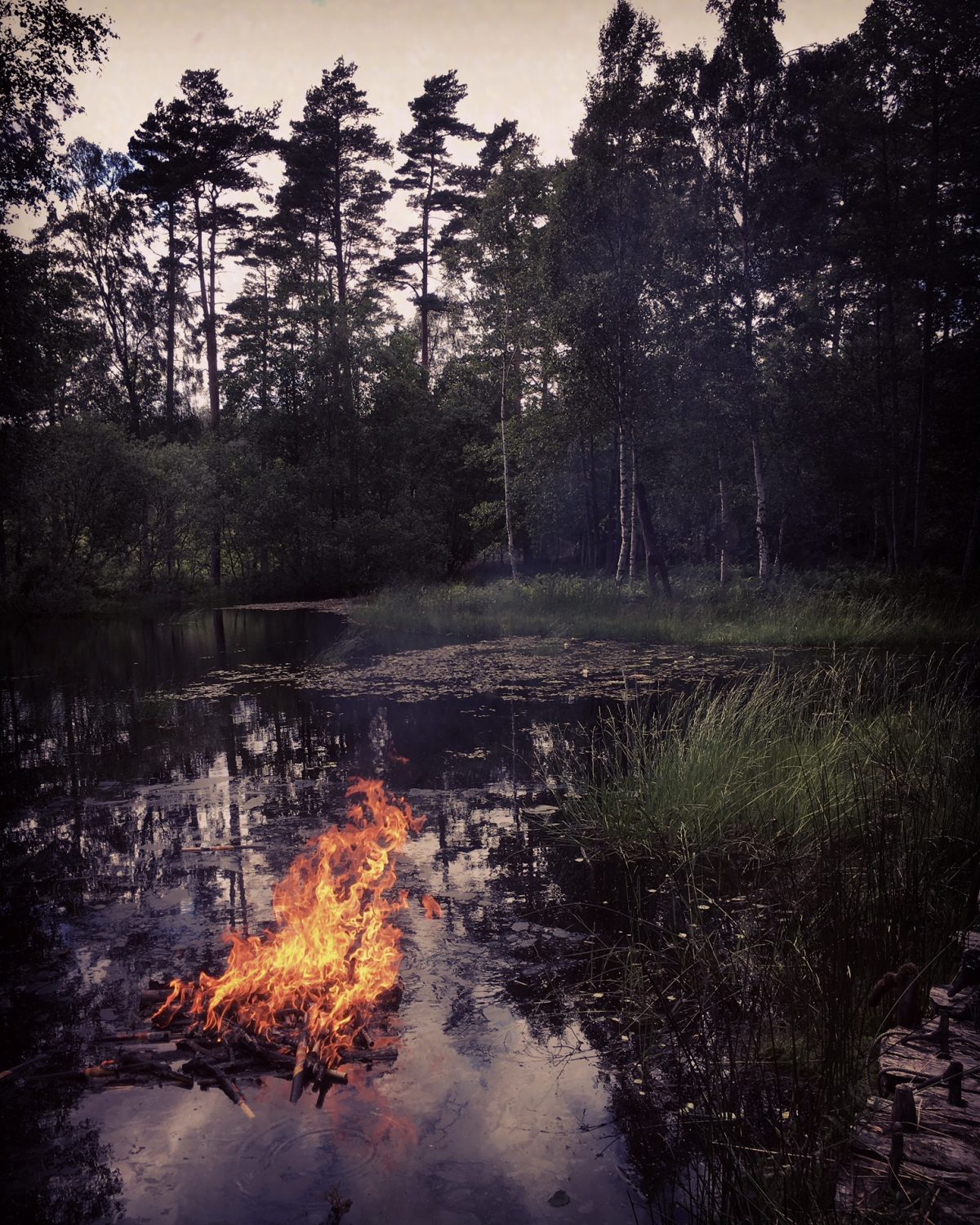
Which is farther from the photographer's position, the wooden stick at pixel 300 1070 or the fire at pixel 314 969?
the fire at pixel 314 969

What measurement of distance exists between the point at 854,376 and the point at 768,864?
2684cm

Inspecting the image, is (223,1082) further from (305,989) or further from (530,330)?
(530,330)

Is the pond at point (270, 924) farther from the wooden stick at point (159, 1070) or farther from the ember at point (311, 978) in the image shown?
the ember at point (311, 978)

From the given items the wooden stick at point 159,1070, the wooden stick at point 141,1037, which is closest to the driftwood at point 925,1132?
the wooden stick at point 159,1070

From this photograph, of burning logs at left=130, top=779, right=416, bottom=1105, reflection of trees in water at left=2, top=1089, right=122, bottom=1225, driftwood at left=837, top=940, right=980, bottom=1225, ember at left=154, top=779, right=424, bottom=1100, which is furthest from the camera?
ember at left=154, top=779, right=424, bottom=1100

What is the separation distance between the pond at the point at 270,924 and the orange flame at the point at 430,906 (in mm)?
71

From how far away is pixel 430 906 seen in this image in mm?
5207

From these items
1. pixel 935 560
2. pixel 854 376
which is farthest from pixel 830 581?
pixel 935 560

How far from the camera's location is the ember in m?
3.66

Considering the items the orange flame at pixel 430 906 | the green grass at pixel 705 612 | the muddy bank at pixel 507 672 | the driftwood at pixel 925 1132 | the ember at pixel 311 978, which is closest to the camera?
the driftwood at pixel 925 1132

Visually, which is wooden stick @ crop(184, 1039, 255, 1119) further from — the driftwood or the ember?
the driftwood

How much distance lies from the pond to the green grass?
5.85 m

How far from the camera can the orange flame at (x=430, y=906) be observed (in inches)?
200

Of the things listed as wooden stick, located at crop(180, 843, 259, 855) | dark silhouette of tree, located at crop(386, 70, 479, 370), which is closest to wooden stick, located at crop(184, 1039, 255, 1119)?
wooden stick, located at crop(180, 843, 259, 855)
